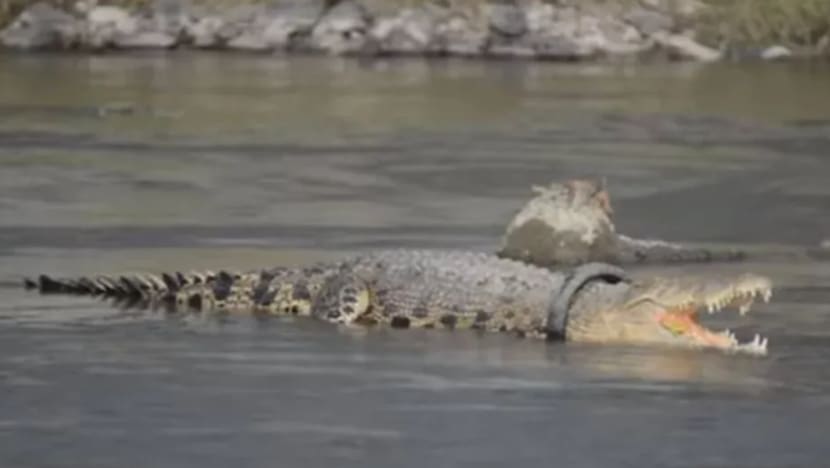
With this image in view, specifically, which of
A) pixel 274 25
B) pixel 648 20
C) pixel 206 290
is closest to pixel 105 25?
pixel 274 25

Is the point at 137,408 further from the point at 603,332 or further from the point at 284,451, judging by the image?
the point at 603,332

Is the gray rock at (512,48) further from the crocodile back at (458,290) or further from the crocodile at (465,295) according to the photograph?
the crocodile back at (458,290)

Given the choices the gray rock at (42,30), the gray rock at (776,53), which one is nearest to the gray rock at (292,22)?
the gray rock at (42,30)

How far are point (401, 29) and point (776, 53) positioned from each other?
5429 mm

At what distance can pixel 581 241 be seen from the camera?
17.0 meters

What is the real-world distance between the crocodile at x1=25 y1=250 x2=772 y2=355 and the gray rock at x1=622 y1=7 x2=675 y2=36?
28295 mm

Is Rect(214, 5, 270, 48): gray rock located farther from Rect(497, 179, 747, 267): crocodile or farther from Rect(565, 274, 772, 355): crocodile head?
Rect(565, 274, 772, 355): crocodile head

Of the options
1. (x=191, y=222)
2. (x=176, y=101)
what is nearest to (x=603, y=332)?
(x=191, y=222)

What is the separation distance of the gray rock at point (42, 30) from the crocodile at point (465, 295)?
90.6ft

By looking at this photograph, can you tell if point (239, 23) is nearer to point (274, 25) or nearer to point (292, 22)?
point (274, 25)

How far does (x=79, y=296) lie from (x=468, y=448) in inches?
186

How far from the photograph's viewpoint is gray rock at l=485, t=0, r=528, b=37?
141 ft

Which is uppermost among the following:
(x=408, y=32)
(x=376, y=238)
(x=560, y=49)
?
(x=408, y=32)

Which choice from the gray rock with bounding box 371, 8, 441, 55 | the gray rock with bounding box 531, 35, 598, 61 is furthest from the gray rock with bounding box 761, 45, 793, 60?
the gray rock with bounding box 371, 8, 441, 55
